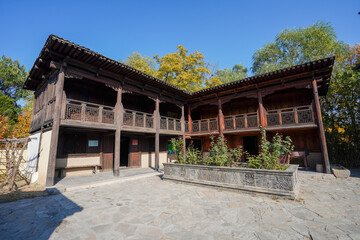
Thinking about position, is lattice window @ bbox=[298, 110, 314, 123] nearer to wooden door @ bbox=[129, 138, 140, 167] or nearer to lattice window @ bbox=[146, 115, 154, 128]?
lattice window @ bbox=[146, 115, 154, 128]

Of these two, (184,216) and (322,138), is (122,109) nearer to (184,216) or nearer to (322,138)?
(184,216)

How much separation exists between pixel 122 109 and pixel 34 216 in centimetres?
632

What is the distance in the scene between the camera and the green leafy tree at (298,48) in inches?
731

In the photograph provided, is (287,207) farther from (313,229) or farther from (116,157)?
(116,157)

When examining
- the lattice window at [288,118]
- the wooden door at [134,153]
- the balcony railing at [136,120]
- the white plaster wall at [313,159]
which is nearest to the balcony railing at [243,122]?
the lattice window at [288,118]

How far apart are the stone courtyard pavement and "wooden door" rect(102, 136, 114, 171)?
497 cm

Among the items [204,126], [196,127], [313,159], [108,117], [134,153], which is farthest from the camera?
[196,127]

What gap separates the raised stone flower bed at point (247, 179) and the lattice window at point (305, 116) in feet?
16.1

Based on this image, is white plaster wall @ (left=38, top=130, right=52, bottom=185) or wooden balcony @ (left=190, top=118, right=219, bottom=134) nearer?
white plaster wall @ (left=38, top=130, right=52, bottom=185)

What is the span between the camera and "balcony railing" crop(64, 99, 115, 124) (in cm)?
804

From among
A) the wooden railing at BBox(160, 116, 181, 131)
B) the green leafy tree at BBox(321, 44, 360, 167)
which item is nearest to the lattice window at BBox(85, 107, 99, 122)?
the wooden railing at BBox(160, 116, 181, 131)

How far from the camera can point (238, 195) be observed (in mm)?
5594

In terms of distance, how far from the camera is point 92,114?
880cm

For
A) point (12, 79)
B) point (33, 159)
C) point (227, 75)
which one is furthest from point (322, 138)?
point (12, 79)
